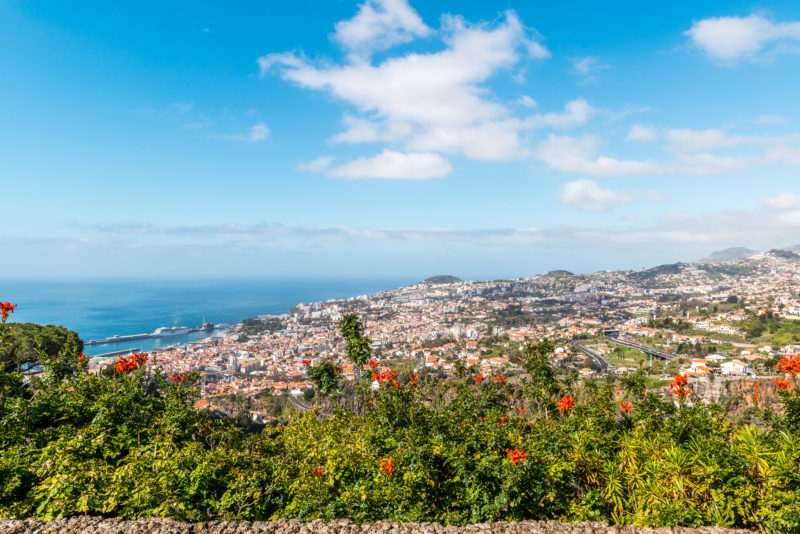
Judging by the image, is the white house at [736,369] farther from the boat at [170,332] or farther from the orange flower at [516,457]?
the boat at [170,332]

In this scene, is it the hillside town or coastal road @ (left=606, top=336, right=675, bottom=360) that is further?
coastal road @ (left=606, top=336, right=675, bottom=360)

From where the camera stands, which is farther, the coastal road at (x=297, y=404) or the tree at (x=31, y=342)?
the coastal road at (x=297, y=404)

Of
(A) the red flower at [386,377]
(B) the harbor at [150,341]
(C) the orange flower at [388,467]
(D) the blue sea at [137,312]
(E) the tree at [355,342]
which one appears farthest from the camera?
(D) the blue sea at [137,312]

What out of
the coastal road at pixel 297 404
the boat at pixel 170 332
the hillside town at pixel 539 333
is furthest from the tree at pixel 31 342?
the boat at pixel 170 332

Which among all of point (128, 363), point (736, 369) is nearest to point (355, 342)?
point (128, 363)

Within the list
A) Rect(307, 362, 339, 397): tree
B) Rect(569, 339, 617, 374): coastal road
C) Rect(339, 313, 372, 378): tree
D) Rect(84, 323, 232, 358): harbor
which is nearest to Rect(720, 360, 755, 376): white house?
Rect(569, 339, 617, 374): coastal road

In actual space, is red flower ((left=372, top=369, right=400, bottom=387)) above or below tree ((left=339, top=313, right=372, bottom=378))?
above

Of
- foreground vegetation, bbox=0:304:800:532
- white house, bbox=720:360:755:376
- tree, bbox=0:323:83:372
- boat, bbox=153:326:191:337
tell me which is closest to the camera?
foreground vegetation, bbox=0:304:800:532

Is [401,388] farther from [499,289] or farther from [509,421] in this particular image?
[499,289]

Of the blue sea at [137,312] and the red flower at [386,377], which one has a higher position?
the red flower at [386,377]

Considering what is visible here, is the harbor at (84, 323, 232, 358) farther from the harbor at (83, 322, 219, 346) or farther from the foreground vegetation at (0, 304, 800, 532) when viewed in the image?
the foreground vegetation at (0, 304, 800, 532)
